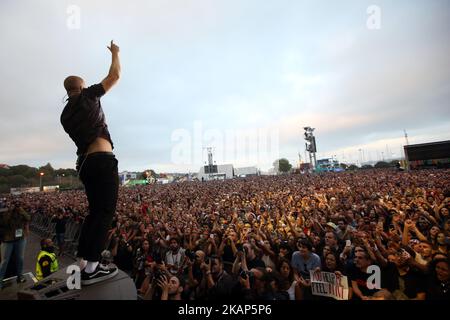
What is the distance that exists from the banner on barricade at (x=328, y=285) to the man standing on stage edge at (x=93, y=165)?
109 inches

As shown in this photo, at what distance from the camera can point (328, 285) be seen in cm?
317

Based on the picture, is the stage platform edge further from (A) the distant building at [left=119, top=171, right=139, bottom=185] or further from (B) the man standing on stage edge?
(A) the distant building at [left=119, top=171, right=139, bottom=185]

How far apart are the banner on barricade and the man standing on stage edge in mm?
2776

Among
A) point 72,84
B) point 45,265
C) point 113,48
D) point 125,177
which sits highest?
point 125,177

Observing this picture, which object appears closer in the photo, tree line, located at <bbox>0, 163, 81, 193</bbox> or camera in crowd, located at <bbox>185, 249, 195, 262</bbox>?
camera in crowd, located at <bbox>185, 249, 195, 262</bbox>

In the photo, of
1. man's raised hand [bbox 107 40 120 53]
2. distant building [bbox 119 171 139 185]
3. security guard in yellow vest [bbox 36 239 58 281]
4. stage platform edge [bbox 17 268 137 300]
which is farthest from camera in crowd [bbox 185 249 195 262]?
distant building [bbox 119 171 139 185]

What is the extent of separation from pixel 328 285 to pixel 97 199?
3.17m

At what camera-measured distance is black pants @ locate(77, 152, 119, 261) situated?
5.64 ft

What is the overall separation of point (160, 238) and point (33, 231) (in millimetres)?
12125

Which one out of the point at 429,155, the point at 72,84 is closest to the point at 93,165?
the point at 72,84

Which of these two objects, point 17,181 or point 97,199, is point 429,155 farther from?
point 17,181

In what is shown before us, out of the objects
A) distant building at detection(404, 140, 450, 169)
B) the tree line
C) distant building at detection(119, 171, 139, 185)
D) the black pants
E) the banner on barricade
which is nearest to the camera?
the black pants
